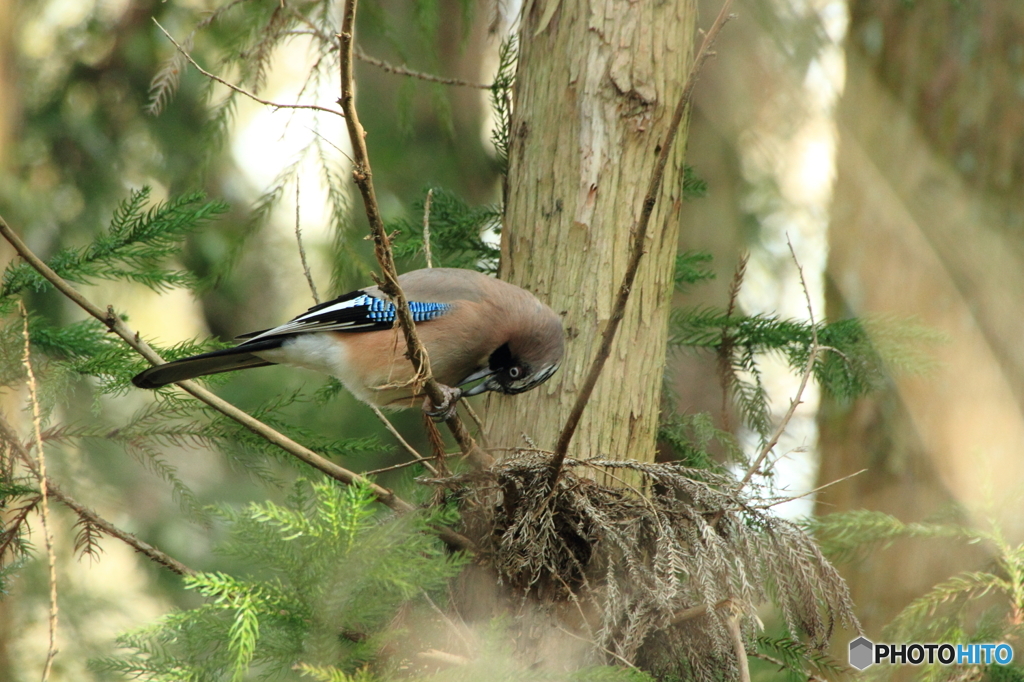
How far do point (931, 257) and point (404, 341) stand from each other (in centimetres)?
303

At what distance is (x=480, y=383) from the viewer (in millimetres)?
3779

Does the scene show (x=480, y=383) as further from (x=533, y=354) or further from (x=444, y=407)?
(x=444, y=407)

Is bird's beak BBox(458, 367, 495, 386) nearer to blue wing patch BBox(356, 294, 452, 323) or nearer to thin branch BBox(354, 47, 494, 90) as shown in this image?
blue wing patch BBox(356, 294, 452, 323)

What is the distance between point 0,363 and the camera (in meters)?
3.09

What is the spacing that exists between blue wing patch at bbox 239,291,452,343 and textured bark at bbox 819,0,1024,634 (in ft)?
8.11

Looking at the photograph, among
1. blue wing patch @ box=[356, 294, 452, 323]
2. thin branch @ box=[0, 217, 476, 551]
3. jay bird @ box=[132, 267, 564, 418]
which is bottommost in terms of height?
thin branch @ box=[0, 217, 476, 551]

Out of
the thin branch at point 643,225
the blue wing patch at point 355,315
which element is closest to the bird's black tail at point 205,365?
the blue wing patch at point 355,315

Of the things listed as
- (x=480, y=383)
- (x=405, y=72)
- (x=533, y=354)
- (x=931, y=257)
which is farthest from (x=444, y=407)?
(x=931, y=257)

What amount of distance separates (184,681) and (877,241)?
4.45 metres

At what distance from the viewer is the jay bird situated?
3.68 meters

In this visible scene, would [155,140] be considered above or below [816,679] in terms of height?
above

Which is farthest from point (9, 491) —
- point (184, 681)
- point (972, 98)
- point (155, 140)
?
point (972, 98)

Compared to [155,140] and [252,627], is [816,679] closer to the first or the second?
[252,627]

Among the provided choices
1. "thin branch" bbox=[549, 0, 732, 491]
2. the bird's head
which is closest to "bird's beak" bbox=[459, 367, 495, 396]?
the bird's head
